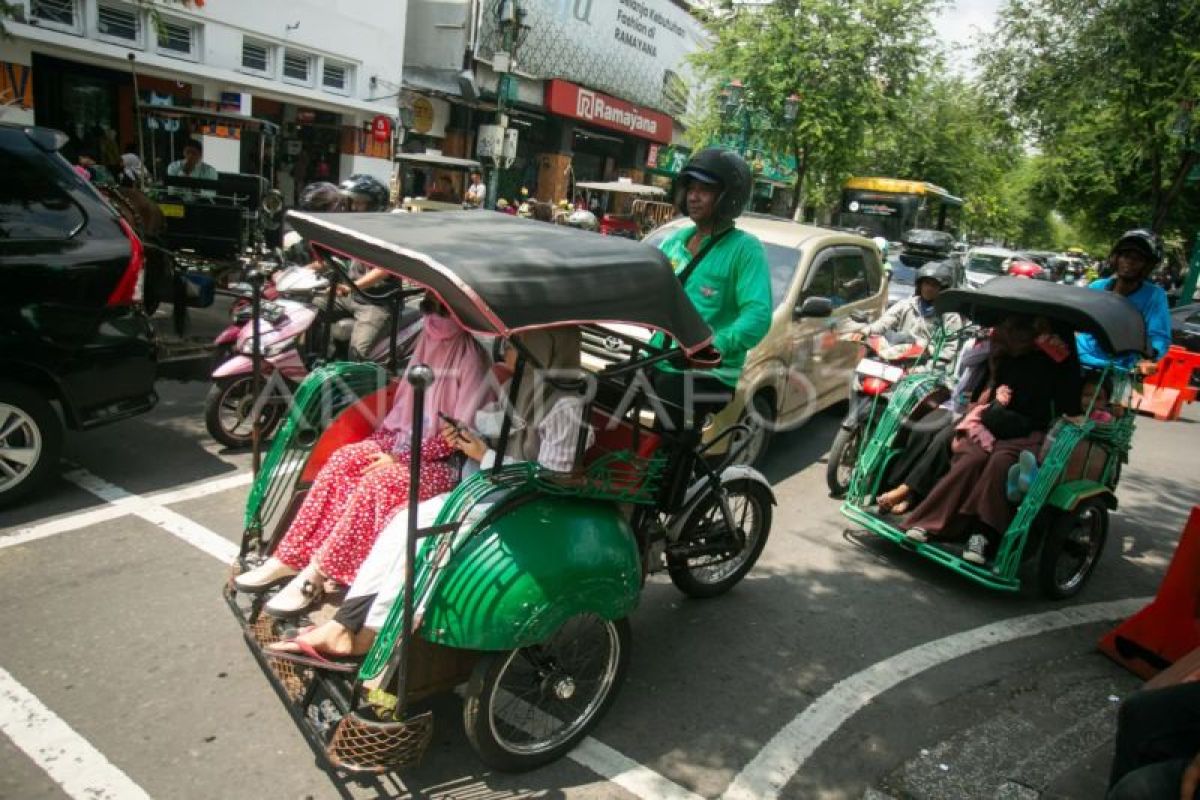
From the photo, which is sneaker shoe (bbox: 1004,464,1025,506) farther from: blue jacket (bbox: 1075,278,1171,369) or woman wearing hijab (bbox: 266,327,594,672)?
woman wearing hijab (bbox: 266,327,594,672)

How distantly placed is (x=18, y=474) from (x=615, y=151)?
2865cm

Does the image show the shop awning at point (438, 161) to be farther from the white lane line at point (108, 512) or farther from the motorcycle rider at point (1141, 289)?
the motorcycle rider at point (1141, 289)

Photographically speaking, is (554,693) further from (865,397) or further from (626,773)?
(865,397)

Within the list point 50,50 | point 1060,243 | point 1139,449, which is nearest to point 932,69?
point 1139,449

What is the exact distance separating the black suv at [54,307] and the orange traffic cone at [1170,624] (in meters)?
5.86

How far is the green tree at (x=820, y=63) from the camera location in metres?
15.2

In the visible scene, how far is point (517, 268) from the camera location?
2416 mm

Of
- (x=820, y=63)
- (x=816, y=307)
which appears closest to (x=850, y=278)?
(x=816, y=307)

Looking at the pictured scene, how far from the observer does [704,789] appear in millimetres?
2885

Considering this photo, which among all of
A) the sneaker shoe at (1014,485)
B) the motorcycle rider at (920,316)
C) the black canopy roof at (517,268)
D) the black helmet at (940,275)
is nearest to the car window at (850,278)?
the motorcycle rider at (920,316)

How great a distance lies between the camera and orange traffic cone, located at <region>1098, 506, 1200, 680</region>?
13.2ft

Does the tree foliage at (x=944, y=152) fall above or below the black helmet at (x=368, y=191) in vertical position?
above

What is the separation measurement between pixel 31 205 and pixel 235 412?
1815 millimetres

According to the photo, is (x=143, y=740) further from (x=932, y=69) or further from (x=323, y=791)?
(x=932, y=69)
